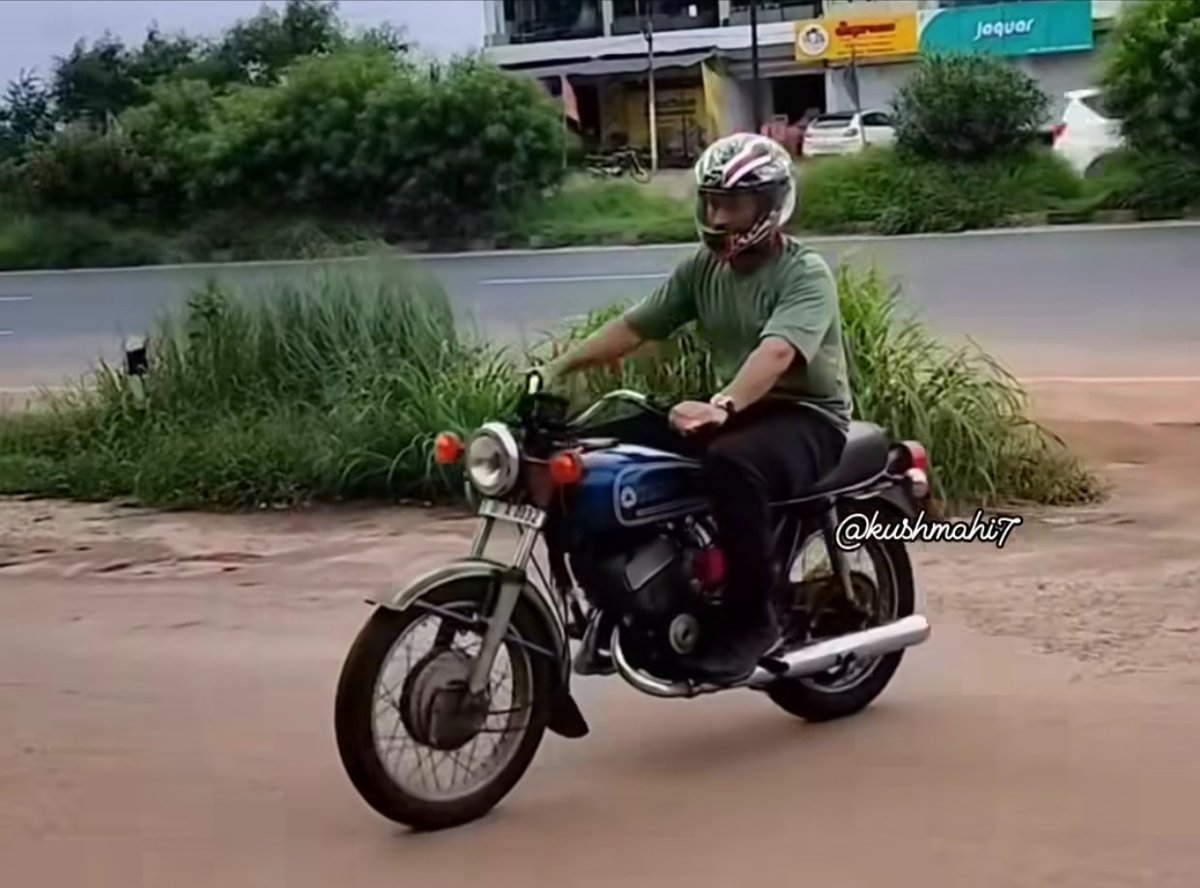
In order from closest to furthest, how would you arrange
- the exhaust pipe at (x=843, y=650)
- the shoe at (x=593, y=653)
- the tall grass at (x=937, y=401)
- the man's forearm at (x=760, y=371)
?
the man's forearm at (x=760, y=371) → the shoe at (x=593, y=653) → the exhaust pipe at (x=843, y=650) → the tall grass at (x=937, y=401)

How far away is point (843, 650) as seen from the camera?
19.5 ft

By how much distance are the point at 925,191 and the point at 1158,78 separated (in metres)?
3.90

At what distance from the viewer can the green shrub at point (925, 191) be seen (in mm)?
28250

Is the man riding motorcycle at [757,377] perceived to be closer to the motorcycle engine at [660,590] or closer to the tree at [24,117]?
the motorcycle engine at [660,590]

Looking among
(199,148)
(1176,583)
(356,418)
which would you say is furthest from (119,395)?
(199,148)

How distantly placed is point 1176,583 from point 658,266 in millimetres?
16640

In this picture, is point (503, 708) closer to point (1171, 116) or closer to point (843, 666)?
point (843, 666)

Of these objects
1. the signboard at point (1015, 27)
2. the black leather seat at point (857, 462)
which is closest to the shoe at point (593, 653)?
the black leather seat at point (857, 462)

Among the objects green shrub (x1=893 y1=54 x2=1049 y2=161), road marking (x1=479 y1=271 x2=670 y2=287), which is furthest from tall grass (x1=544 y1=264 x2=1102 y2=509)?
green shrub (x1=893 y1=54 x2=1049 y2=161)

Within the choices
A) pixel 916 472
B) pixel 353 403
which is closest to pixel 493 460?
pixel 916 472

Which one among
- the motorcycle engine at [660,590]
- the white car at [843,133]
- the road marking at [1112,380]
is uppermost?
the white car at [843,133]

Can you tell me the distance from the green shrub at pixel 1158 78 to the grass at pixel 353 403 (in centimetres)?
1972

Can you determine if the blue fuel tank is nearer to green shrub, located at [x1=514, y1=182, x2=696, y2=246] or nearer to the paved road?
the paved road

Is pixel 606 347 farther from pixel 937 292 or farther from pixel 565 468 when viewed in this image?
pixel 937 292
